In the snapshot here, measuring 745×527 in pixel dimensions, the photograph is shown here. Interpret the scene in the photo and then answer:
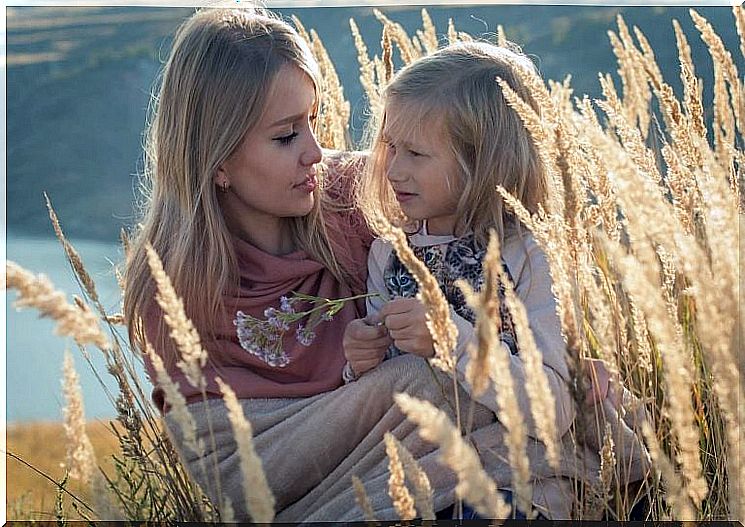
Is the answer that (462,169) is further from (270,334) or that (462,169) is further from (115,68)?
(115,68)

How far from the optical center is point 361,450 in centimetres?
144

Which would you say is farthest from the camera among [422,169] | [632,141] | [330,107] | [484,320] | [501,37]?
[330,107]

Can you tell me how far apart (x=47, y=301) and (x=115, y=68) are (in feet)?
4.65

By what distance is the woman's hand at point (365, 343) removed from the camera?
55.8 inches

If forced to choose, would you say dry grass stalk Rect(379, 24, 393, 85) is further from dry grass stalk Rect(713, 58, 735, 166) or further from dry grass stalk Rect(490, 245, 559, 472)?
dry grass stalk Rect(490, 245, 559, 472)

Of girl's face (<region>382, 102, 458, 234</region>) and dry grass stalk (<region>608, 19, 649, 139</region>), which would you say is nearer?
girl's face (<region>382, 102, 458, 234</region>)

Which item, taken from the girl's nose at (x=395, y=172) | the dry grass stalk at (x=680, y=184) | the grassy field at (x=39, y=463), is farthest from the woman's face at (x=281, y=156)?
the dry grass stalk at (x=680, y=184)

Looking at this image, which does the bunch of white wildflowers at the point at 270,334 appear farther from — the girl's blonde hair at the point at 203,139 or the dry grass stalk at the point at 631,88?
the dry grass stalk at the point at 631,88

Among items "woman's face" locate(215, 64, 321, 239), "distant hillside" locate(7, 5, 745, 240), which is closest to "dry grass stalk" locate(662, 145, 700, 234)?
"distant hillside" locate(7, 5, 745, 240)

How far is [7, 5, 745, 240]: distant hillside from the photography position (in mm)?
1686

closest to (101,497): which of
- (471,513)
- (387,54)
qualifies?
(471,513)

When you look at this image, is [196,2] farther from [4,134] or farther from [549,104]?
[549,104]

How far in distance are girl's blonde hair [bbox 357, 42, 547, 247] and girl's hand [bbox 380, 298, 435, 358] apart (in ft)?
0.97

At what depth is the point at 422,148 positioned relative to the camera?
Answer: 159 centimetres
